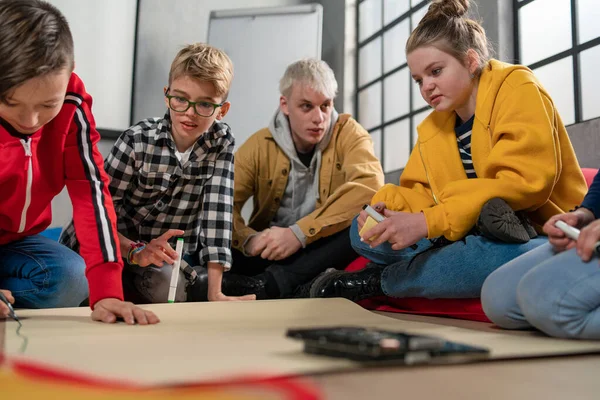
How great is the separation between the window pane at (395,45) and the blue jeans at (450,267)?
175 cm

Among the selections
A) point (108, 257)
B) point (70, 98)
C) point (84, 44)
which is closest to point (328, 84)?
point (70, 98)

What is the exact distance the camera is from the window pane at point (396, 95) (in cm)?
282

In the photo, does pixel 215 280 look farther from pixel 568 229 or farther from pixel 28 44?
pixel 568 229

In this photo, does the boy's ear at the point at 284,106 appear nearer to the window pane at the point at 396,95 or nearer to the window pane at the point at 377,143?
the window pane at the point at 396,95

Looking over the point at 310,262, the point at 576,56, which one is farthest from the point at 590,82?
the point at 310,262

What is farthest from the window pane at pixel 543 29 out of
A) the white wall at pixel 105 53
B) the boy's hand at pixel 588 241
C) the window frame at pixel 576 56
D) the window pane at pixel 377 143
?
the white wall at pixel 105 53

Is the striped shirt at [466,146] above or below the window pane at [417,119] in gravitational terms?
below

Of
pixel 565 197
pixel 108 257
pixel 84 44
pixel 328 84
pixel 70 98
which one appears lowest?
pixel 108 257

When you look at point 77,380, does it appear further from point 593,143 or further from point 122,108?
point 122,108

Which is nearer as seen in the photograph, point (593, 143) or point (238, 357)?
point (238, 357)

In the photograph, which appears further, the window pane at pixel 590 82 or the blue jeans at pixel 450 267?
the window pane at pixel 590 82

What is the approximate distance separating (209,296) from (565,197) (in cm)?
79

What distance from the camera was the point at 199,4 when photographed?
3143mm

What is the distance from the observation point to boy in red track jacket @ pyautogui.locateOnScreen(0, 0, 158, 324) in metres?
0.85
